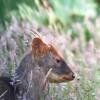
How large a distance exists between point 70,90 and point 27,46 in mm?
652

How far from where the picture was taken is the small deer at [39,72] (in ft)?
20.1

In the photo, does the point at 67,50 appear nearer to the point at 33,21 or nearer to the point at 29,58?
the point at 33,21

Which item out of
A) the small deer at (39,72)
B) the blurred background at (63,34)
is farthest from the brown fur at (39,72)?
the blurred background at (63,34)

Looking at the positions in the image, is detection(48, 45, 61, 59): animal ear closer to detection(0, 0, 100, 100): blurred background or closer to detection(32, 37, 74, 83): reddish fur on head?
detection(32, 37, 74, 83): reddish fur on head

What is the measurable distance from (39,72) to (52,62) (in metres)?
0.18

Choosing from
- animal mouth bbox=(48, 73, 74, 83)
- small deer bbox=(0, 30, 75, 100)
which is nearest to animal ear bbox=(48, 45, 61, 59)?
small deer bbox=(0, 30, 75, 100)

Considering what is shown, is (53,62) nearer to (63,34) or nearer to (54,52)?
(54,52)

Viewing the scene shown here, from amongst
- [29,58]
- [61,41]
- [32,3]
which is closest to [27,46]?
[29,58]

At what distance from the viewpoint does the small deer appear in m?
6.14

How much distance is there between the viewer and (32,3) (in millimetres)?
9641

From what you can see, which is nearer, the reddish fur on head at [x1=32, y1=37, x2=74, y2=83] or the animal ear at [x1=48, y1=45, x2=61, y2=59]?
the reddish fur on head at [x1=32, y1=37, x2=74, y2=83]

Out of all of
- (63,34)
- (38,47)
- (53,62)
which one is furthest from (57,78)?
(63,34)

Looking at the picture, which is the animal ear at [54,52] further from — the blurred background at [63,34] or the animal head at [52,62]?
the blurred background at [63,34]

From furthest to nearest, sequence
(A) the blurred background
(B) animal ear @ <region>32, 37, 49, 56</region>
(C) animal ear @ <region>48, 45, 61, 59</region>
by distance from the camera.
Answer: (A) the blurred background
(C) animal ear @ <region>48, 45, 61, 59</region>
(B) animal ear @ <region>32, 37, 49, 56</region>
